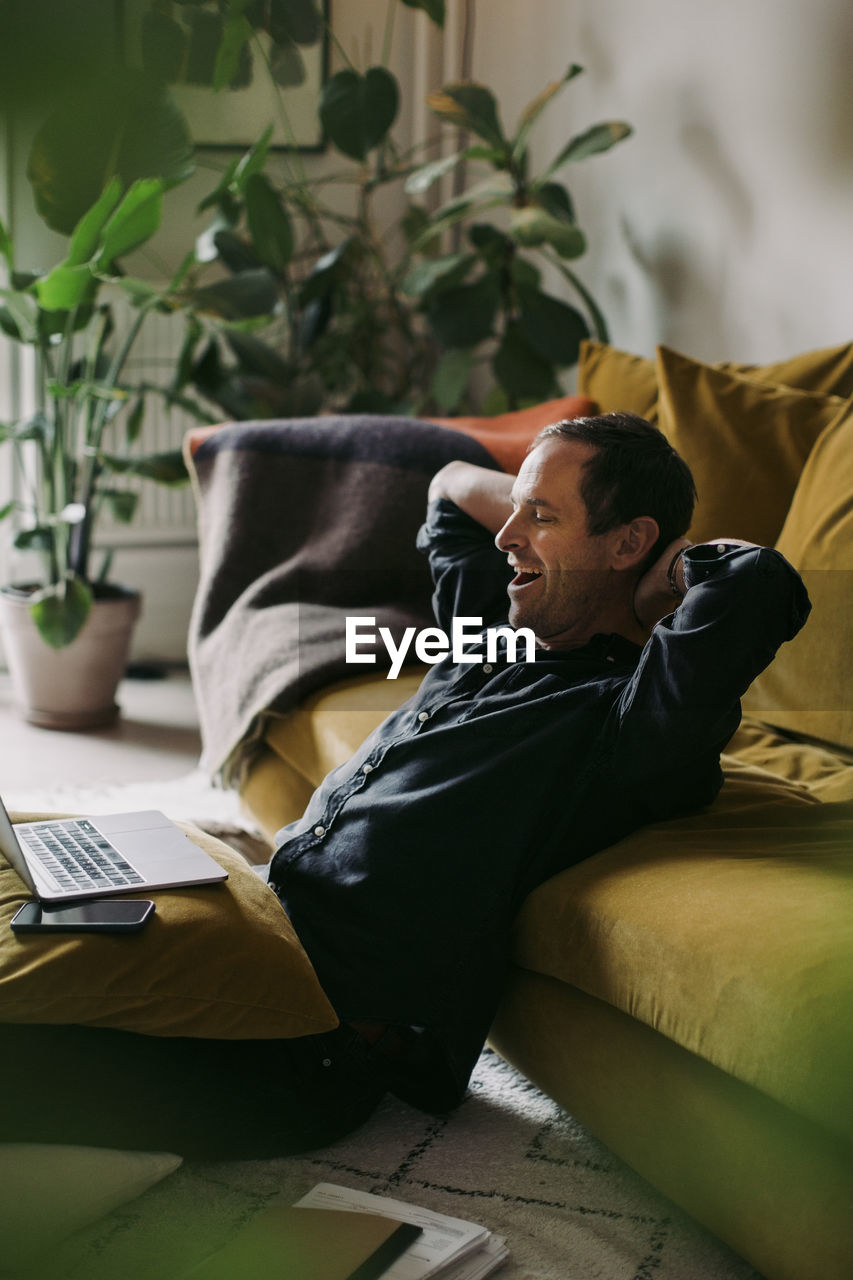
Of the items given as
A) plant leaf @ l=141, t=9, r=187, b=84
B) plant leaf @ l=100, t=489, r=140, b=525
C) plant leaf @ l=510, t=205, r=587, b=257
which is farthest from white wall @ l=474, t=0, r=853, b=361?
plant leaf @ l=141, t=9, r=187, b=84

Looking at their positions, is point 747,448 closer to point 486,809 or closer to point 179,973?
point 486,809

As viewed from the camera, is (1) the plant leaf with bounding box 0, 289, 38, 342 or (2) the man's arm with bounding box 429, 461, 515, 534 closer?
(2) the man's arm with bounding box 429, 461, 515, 534

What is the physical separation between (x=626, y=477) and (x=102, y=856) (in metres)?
0.62

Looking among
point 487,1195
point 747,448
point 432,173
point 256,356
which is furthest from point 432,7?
point 487,1195

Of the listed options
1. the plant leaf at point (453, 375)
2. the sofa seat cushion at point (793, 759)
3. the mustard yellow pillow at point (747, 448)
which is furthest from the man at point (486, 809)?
the plant leaf at point (453, 375)

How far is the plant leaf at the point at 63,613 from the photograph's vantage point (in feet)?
8.52

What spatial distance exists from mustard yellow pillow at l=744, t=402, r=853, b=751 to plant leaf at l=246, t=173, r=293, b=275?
60.0 inches

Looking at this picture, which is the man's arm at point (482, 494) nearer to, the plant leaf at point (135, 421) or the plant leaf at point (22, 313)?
the plant leaf at point (22, 313)

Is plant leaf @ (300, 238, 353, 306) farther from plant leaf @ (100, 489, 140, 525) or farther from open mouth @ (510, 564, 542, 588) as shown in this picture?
open mouth @ (510, 564, 542, 588)

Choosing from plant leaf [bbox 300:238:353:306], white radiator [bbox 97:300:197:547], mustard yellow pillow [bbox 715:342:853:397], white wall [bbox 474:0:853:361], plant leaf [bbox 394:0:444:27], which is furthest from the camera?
white radiator [bbox 97:300:197:547]

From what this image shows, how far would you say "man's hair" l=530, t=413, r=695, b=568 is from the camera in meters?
1.20

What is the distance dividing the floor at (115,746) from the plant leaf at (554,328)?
116 cm

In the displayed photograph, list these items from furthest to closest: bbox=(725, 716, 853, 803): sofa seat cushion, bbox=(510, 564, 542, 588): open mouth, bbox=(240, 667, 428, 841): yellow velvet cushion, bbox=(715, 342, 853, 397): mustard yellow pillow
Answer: bbox=(715, 342, 853, 397): mustard yellow pillow → bbox=(240, 667, 428, 841): yellow velvet cushion → bbox=(725, 716, 853, 803): sofa seat cushion → bbox=(510, 564, 542, 588): open mouth

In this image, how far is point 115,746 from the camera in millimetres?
2725
